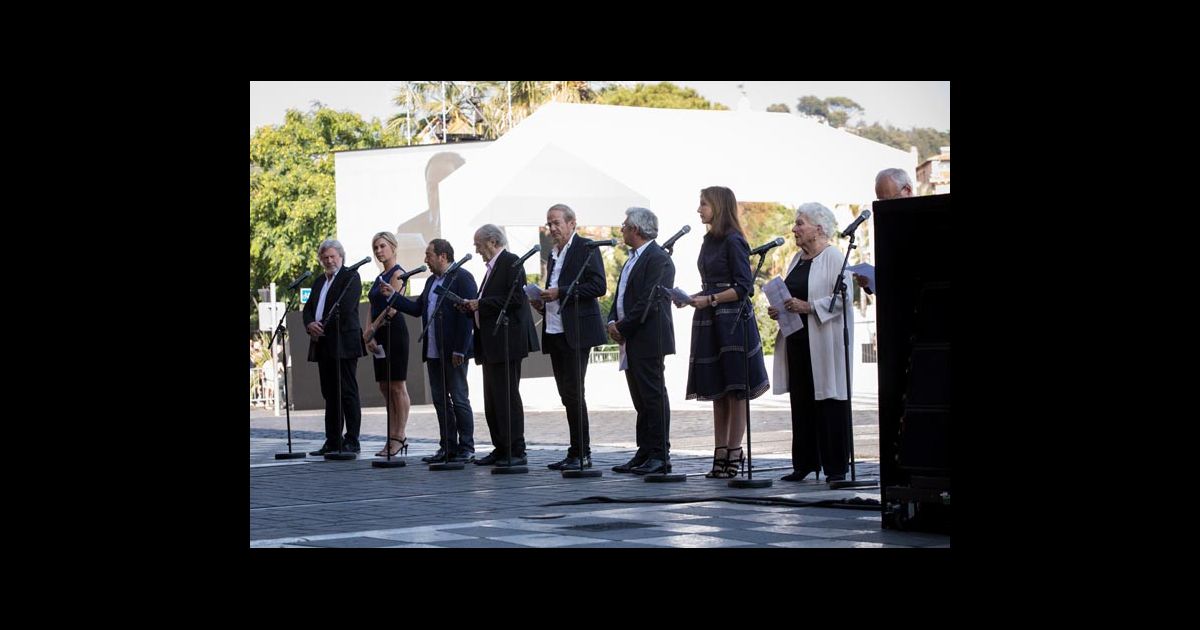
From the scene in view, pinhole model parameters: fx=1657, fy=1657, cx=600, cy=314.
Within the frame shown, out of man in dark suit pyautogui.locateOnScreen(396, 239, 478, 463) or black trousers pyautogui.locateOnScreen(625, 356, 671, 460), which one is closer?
black trousers pyautogui.locateOnScreen(625, 356, 671, 460)

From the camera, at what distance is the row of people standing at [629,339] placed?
30.6 feet

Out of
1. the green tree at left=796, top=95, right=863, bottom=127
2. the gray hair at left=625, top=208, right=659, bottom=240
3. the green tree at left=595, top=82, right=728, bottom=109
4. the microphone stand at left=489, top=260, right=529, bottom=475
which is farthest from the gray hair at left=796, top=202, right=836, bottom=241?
the green tree at left=796, top=95, right=863, bottom=127

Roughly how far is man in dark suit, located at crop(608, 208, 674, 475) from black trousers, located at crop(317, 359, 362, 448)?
11.0 ft

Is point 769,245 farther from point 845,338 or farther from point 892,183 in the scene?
point 892,183

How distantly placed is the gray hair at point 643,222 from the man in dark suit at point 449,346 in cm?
192

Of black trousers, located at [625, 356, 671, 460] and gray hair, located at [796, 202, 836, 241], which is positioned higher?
gray hair, located at [796, 202, 836, 241]

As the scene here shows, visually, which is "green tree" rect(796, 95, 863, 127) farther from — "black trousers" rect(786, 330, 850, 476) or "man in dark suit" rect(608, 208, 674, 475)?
"black trousers" rect(786, 330, 850, 476)

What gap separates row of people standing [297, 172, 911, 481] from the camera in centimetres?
934

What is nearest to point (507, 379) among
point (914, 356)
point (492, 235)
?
point (492, 235)

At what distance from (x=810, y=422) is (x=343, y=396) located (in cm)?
488

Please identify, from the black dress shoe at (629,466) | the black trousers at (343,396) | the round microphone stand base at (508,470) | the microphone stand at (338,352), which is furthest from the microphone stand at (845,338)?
the black trousers at (343,396)

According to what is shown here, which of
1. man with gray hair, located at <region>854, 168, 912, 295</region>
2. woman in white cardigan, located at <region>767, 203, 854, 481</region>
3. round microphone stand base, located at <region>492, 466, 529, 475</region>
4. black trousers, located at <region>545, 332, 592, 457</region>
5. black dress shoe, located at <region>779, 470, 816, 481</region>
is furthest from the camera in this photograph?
round microphone stand base, located at <region>492, 466, 529, 475</region>

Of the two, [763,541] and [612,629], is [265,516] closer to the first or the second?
[763,541]

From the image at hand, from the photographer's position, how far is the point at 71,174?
14.6 feet
